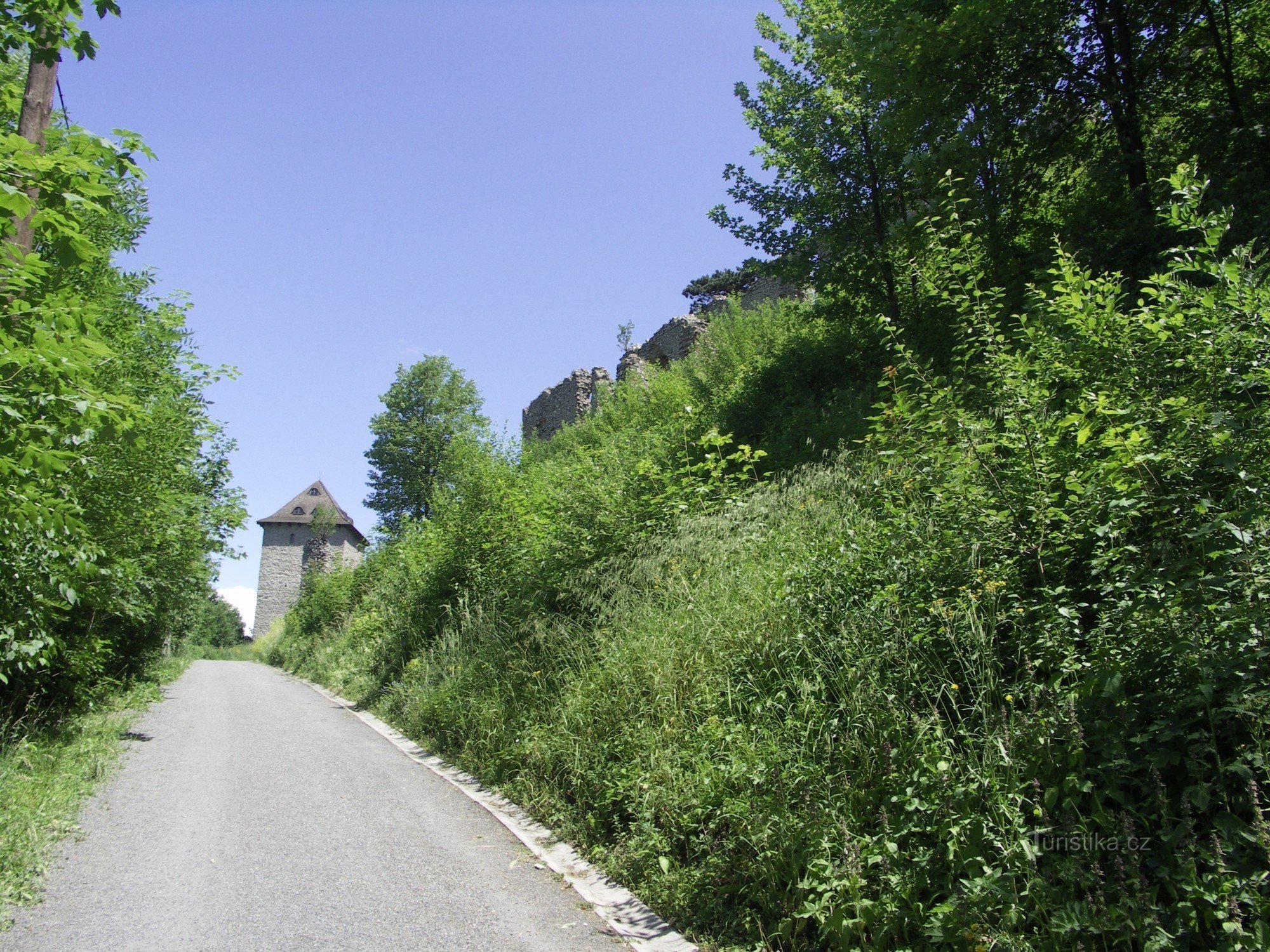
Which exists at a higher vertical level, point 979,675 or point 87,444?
point 87,444

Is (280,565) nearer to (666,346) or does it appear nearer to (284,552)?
(284,552)

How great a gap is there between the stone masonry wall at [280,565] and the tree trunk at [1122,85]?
5166 centimetres

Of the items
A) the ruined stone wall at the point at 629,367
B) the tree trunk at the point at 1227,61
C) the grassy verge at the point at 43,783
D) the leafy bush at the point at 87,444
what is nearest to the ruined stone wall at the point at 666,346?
the ruined stone wall at the point at 629,367

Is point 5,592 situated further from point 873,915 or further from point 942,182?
point 942,182

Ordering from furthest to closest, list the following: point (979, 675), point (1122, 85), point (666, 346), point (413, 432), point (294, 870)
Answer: point (413, 432) < point (666, 346) < point (1122, 85) < point (294, 870) < point (979, 675)

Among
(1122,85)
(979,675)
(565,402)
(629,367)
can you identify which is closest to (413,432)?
(565,402)

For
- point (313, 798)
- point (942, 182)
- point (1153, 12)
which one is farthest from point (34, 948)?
point (1153, 12)

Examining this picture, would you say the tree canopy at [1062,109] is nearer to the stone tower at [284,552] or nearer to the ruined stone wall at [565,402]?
the ruined stone wall at [565,402]

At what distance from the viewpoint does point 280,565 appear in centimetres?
5559

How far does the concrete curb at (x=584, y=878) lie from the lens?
4.04 m

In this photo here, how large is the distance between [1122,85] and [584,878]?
37.7 ft

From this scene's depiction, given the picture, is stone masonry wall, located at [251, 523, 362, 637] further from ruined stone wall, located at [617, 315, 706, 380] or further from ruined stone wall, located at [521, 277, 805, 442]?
ruined stone wall, located at [617, 315, 706, 380]

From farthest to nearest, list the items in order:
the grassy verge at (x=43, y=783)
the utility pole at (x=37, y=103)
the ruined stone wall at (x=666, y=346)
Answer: the ruined stone wall at (x=666, y=346) < the utility pole at (x=37, y=103) < the grassy verge at (x=43, y=783)

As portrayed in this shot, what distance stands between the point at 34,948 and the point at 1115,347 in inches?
260
